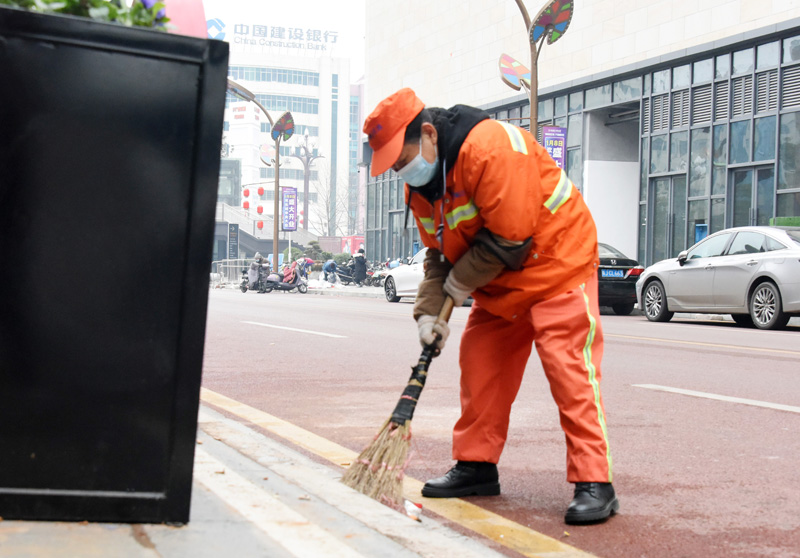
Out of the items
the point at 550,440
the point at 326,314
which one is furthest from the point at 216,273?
the point at 550,440

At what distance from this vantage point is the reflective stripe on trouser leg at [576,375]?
12.0 feet

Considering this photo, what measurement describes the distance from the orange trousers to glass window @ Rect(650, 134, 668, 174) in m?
23.6

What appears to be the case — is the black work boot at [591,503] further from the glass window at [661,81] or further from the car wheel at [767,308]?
the glass window at [661,81]

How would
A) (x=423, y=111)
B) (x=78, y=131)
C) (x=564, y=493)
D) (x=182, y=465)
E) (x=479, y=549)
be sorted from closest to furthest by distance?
(x=78, y=131), (x=182, y=465), (x=479, y=549), (x=423, y=111), (x=564, y=493)

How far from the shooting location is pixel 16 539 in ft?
7.91

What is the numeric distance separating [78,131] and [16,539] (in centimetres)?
97

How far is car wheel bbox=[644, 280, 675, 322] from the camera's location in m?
16.3


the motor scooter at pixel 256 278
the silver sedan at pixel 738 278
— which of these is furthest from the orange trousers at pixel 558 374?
the motor scooter at pixel 256 278

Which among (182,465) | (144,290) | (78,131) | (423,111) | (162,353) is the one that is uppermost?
(423,111)

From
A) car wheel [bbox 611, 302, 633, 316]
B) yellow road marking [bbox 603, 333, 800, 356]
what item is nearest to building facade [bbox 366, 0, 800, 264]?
car wheel [bbox 611, 302, 633, 316]

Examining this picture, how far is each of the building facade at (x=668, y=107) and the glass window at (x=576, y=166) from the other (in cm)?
4

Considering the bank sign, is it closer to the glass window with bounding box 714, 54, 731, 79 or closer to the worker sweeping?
the glass window with bounding box 714, 54, 731, 79

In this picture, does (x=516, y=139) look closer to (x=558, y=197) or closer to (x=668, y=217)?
(x=558, y=197)

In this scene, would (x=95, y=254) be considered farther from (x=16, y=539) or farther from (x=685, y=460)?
(x=685, y=460)
